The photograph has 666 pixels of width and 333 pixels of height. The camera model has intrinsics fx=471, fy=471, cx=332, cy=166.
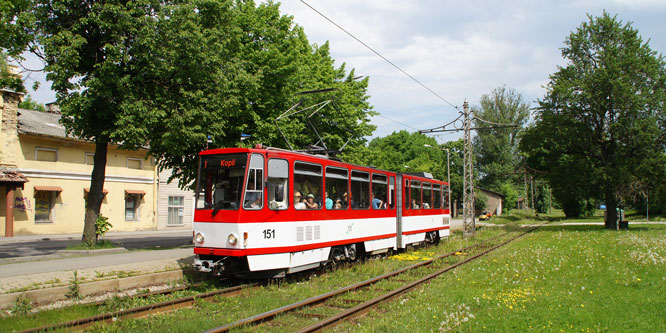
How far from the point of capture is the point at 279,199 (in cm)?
1030

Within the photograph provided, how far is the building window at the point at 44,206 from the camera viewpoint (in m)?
27.1

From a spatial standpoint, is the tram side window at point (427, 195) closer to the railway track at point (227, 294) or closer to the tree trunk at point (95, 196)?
the railway track at point (227, 294)

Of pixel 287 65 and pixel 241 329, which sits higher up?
pixel 287 65

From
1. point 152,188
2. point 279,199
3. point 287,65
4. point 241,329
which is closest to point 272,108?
point 287,65

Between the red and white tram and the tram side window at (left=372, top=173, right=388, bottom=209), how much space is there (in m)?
1.29

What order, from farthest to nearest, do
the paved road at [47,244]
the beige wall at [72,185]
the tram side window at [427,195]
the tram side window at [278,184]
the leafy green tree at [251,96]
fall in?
the beige wall at [72,185] → the tram side window at [427,195] → the paved road at [47,244] → the leafy green tree at [251,96] → the tram side window at [278,184]

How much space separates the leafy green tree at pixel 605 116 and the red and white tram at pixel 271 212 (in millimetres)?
26043

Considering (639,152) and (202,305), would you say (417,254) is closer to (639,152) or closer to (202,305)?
(202,305)

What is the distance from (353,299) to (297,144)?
15150 mm

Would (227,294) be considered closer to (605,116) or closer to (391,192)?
(391,192)

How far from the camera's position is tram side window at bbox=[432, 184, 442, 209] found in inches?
824

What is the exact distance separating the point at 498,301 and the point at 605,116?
3091 centimetres

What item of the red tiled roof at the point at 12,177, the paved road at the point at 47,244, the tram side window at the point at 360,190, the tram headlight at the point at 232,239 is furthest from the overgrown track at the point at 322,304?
the red tiled roof at the point at 12,177

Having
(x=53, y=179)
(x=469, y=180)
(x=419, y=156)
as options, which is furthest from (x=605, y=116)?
(x=419, y=156)
